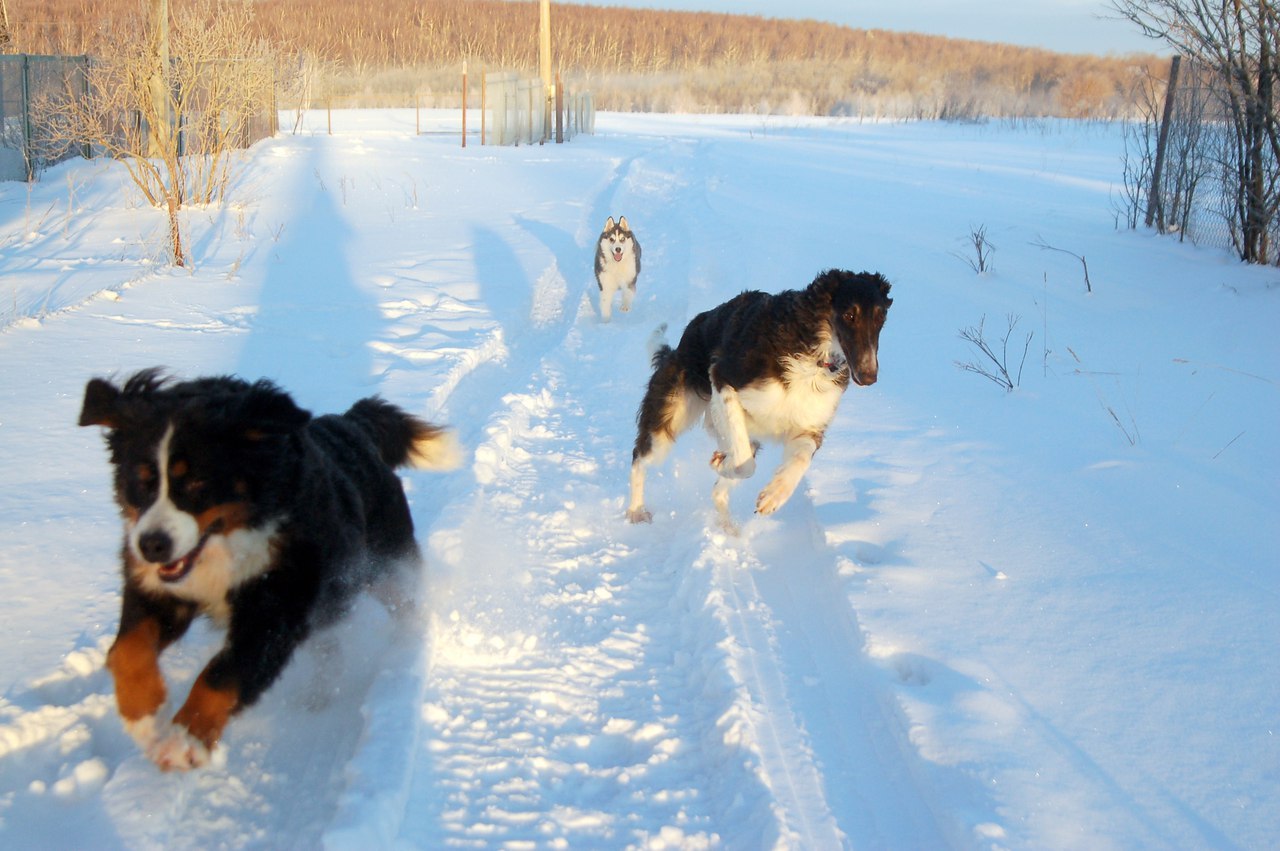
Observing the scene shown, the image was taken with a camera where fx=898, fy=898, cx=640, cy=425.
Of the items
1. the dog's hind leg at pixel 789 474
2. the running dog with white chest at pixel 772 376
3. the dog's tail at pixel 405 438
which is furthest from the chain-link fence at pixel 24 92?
the dog's hind leg at pixel 789 474

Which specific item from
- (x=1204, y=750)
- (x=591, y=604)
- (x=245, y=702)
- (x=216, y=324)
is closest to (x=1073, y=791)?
(x=1204, y=750)

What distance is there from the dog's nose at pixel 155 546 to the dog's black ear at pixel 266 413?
0.43 metres

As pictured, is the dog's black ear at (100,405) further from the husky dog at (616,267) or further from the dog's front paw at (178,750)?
the husky dog at (616,267)

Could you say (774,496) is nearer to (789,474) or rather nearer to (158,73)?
(789,474)

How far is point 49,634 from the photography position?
145 inches

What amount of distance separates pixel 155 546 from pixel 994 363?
7298 mm

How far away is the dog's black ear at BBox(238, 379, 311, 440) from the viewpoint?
9.98ft

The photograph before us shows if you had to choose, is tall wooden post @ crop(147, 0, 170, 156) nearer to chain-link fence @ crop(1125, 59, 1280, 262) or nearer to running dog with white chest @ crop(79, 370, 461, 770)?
running dog with white chest @ crop(79, 370, 461, 770)

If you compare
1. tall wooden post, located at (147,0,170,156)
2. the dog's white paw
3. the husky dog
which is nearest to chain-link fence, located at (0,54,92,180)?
tall wooden post, located at (147,0,170,156)

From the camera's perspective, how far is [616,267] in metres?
10.8

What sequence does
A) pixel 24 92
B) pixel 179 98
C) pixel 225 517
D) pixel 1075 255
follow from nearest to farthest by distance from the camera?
pixel 225 517 < pixel 1075 255 < pixel 179 98 < pixel 24 92

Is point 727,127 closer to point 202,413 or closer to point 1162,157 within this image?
point 1162,157

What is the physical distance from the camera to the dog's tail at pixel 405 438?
14.2 feet

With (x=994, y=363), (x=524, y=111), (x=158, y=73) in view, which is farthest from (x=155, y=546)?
(x=524, y=111)
